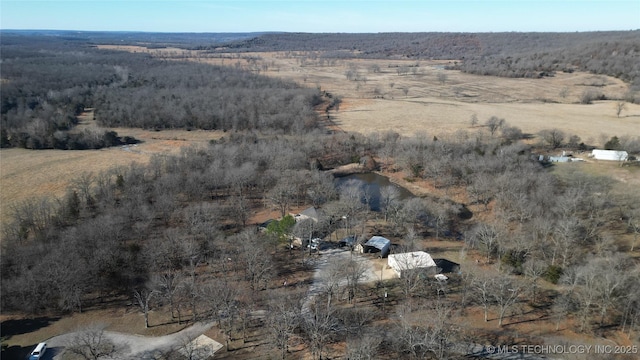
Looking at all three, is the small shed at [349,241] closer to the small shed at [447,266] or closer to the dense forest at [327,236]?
the dense forest at [327,236]

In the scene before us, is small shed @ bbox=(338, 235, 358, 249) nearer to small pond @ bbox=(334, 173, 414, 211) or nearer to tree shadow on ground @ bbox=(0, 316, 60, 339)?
small pond @ bbox=(334, 173, 414, 211)

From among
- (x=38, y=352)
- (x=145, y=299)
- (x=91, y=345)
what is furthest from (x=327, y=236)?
(x=38, y=352)

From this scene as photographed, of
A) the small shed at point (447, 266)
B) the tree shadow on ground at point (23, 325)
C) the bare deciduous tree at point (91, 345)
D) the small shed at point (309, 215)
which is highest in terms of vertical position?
the small shed at point (309, 215)

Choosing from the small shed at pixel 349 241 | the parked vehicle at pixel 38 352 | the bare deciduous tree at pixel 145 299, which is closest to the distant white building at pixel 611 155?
the small shed at pixel 349 241

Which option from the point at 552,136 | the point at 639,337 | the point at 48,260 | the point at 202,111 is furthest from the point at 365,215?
the point at 202,111

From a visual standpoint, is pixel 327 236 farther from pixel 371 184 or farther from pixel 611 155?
pixel 611 155

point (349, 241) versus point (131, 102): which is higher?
point (131, 102)

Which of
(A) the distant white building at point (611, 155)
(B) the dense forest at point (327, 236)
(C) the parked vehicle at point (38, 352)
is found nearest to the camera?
(C) the parked vehicle at point (38, 352)

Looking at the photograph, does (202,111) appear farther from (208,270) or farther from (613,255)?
(613,255)
